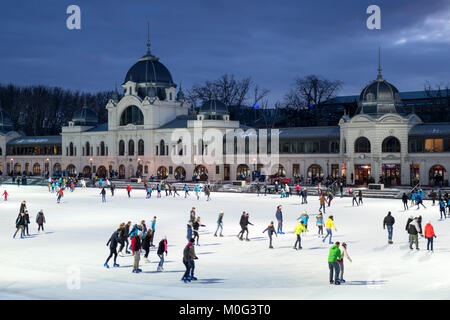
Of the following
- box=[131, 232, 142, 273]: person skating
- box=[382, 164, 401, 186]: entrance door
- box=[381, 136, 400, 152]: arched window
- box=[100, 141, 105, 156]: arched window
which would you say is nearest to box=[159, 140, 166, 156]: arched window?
box=[100, 141, 105, 156]: arched window

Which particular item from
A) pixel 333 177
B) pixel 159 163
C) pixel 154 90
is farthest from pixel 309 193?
pixel 154 90

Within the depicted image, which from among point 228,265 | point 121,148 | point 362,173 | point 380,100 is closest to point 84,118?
point 121,148

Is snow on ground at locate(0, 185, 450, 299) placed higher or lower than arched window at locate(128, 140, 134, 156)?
lower

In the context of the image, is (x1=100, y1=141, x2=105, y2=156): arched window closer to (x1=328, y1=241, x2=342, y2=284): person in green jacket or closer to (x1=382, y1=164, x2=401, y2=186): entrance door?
(x1=382, y1=164, x2=401, y2=186): entrance door

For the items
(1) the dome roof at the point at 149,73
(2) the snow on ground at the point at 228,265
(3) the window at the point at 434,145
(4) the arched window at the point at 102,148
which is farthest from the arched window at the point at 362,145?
(4) the arched window at the point at 102,148

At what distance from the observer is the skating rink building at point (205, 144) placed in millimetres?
60531

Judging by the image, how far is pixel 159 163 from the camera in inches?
3211

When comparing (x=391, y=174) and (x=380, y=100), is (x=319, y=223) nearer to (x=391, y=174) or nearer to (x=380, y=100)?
(x=391, y=174)

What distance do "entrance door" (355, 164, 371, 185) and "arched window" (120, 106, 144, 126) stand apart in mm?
34933

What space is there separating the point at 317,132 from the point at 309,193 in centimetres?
1485

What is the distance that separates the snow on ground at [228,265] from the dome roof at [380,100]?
98.2 feet

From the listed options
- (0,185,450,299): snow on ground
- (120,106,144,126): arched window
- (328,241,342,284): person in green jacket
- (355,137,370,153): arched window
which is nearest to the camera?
(0,185,450,299): snow on ground

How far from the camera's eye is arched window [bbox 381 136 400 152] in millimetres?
60875
